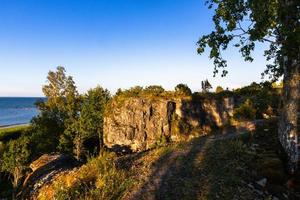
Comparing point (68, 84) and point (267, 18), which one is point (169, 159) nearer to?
point (267, 18)

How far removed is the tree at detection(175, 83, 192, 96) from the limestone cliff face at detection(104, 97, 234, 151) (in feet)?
4.69

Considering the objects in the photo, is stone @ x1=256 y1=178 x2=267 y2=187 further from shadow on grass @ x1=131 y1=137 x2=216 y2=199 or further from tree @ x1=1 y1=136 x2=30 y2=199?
tree @ x1=1 y1=136 x2=30 y2=199

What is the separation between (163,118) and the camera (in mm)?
30438

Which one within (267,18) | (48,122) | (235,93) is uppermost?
(267,18)

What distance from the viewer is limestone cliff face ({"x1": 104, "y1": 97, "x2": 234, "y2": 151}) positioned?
30.0m

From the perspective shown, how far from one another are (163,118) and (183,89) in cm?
463

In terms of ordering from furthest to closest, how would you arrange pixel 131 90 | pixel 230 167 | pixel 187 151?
pixel 131 90, pixel 187 151, pixel 230 167

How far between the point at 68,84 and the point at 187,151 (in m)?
48.3

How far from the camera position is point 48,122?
173 ft

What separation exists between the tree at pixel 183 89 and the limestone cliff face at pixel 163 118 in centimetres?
143

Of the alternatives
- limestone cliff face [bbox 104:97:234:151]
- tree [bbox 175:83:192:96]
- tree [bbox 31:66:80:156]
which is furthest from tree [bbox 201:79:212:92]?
tree [bbox 31:66:80:156]

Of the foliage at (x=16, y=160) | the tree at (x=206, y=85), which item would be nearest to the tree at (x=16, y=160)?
the foliage at (x=16, y=160)

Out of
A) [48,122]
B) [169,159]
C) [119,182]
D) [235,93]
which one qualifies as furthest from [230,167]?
[48,122]

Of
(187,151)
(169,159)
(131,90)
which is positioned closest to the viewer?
(169,159)
